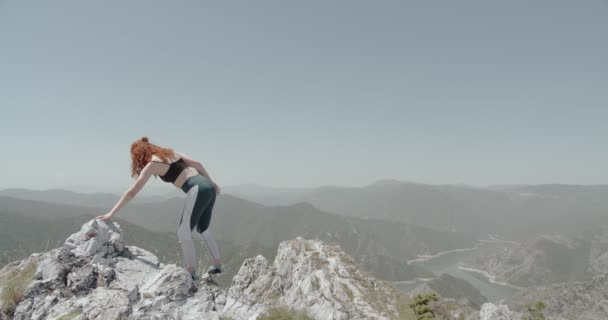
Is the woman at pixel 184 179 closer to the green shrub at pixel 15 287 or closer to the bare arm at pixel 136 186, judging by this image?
the bare arm at pixel 136 186

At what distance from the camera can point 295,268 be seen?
24.1 m

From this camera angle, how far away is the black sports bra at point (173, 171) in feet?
24.9

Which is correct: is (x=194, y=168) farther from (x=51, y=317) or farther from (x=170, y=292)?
(x=51, y=317)

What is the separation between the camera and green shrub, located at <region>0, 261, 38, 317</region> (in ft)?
22.8

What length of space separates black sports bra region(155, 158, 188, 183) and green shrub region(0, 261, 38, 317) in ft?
13.6

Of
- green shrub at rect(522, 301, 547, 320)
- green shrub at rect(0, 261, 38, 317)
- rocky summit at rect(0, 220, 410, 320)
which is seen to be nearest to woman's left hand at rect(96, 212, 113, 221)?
rocky summit at rect(0, 220, 410, 320)

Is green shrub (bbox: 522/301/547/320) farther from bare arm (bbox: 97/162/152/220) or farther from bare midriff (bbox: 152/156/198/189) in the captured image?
bare arm (bbox: 97/162/152/220)

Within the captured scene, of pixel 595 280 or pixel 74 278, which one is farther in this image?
pixel 595 280

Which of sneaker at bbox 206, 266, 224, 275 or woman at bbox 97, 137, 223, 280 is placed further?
sneaker at bbox 206, 266, 224, 275

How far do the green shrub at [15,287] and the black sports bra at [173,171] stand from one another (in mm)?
4158

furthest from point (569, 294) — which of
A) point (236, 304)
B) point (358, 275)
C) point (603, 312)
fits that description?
point (236, 304)

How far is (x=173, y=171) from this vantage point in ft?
25.1

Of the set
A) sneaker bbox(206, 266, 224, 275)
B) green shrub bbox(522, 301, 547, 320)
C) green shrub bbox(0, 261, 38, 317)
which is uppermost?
sneaker bbox(206, 266, 224, 275)

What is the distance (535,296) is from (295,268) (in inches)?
9544
